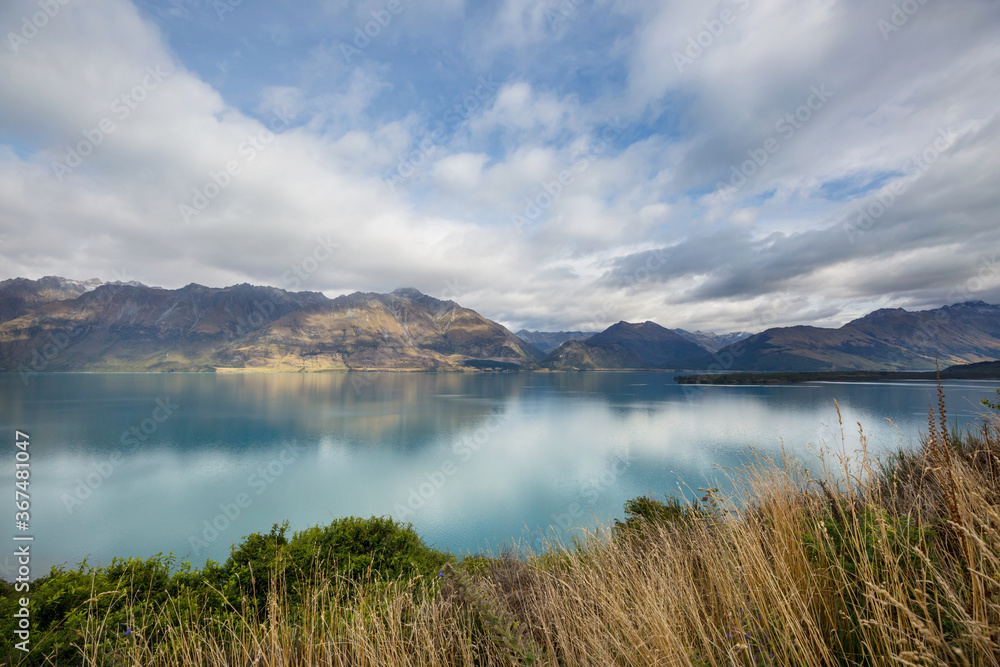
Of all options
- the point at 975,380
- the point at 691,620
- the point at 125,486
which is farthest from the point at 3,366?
the point at 975,380

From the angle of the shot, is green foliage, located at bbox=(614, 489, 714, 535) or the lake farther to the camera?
the lake

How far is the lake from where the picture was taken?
1722 cm

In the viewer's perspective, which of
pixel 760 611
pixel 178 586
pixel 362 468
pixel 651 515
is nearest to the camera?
pixel 760 611

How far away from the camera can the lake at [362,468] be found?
56.5ft

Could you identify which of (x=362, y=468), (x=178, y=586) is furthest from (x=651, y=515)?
(x=362, y=468)

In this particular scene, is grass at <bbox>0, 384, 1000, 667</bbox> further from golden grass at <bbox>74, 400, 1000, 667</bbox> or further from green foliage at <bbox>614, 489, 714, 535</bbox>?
green foliage at <bbox>614, 489, 714, 535</bbox>

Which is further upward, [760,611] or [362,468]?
[760,611]

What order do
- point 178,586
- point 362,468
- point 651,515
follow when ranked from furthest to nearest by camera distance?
1. point 362,468
2. point 651,515
3. point 178,586

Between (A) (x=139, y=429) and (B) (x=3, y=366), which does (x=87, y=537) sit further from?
(B) (x=3, y=366)

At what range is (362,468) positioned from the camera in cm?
2742

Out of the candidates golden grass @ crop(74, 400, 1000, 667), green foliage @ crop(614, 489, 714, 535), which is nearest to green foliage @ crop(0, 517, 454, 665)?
golden grass @ crop(74, 400, 1000, 667)

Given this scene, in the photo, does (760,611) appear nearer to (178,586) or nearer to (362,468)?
(178,586)

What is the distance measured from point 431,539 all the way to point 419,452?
16.5 meters

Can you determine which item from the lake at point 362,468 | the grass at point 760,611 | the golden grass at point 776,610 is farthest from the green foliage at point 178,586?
the lake at point 362,468
